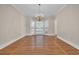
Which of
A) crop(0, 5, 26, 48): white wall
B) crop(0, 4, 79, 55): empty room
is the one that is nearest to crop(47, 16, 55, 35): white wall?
crop(0, 4, 79, 55): empty room

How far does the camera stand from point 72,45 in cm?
240

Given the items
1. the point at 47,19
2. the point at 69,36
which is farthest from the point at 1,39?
the point at 69,36

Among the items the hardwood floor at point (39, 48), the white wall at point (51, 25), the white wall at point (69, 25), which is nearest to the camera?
the hardwood floor at point (39, 48)

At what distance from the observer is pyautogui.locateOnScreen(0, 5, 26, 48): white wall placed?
224 cm

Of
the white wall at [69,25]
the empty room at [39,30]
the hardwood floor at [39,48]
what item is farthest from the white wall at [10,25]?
the white wall at [69,25]

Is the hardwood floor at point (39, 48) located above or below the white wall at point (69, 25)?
below

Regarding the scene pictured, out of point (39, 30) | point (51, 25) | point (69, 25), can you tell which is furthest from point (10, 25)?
point (69, 25)

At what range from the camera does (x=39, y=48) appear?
2371mm

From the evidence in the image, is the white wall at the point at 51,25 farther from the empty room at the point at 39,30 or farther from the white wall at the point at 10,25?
the white wall at the point at 10,25

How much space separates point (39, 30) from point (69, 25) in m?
0.61

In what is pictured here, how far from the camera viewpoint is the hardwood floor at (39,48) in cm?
220
